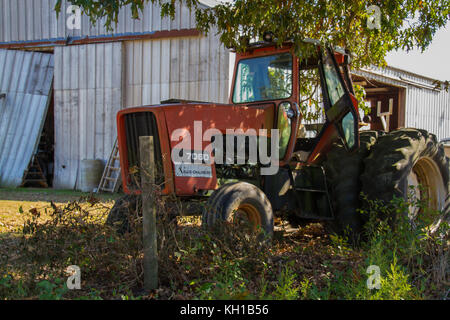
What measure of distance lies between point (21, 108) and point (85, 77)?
246 cm

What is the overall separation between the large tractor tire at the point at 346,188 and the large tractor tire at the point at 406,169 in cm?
11

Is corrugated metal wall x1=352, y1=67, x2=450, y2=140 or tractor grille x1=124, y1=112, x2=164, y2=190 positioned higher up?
corrugated metal wall x1=352, y1=67, x2=450, y2=140

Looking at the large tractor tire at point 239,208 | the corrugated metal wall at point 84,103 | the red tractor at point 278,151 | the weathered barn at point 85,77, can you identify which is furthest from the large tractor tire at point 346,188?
the corrugated metal wall at point 84,103

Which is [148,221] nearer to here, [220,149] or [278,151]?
[220,149]

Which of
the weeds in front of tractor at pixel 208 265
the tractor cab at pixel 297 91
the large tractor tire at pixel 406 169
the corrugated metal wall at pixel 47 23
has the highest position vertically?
the corrugated metal wall at pixel 47 23

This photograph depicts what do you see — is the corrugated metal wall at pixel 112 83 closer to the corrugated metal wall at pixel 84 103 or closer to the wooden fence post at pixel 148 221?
the corrugated metal wall at pixel 84 103

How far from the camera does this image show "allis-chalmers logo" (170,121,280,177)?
5117 millimetres

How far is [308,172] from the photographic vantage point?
230 inches

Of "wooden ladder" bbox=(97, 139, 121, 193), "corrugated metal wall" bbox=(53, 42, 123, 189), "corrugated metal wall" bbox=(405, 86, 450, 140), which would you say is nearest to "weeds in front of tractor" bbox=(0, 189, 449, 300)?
"wooden ladder" bbox=(97, 139, 121, 193)

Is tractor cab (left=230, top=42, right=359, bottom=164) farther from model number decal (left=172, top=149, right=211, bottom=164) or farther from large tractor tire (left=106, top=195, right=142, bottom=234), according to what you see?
large tractor tire (left=106, top=195, right=142, bottom=234)

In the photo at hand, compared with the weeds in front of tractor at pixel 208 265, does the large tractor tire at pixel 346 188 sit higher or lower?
higher

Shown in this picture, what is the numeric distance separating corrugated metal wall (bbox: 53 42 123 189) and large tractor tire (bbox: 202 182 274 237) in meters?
8.90

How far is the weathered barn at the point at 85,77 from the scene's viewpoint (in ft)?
40.3
